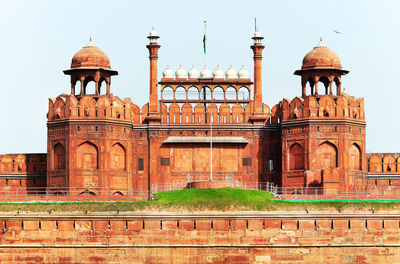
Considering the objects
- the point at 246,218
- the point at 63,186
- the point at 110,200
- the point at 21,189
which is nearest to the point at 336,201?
the point at 246,218

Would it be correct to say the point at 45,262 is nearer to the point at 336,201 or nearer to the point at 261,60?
the point at 336,201

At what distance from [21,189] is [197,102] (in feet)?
44.4

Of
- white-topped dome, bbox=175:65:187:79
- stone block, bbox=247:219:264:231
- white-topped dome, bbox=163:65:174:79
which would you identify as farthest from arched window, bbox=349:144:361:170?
white-topped dome, bbox=163:65:174:79

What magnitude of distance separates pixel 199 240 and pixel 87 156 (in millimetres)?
13160

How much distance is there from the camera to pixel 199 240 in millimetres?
62812

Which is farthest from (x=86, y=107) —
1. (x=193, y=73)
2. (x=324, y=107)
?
(x=324, y=107)

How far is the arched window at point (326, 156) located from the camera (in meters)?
72.7

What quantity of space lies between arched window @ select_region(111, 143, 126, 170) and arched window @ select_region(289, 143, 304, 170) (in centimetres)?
1116

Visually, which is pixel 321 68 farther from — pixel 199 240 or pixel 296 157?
pixel 199 240

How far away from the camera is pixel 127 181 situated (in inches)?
2916

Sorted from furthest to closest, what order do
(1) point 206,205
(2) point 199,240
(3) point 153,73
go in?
(3) point 153,73, (1) point 206,205, (2) point 199,240

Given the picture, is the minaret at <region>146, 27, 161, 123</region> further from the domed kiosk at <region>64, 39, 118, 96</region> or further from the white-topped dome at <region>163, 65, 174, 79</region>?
the domed kiosk at <region>64, 39, 118, 96</region>

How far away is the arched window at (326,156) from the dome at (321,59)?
564 centimetres

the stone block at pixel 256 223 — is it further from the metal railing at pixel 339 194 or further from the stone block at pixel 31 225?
the stone block at pixel 31 225
